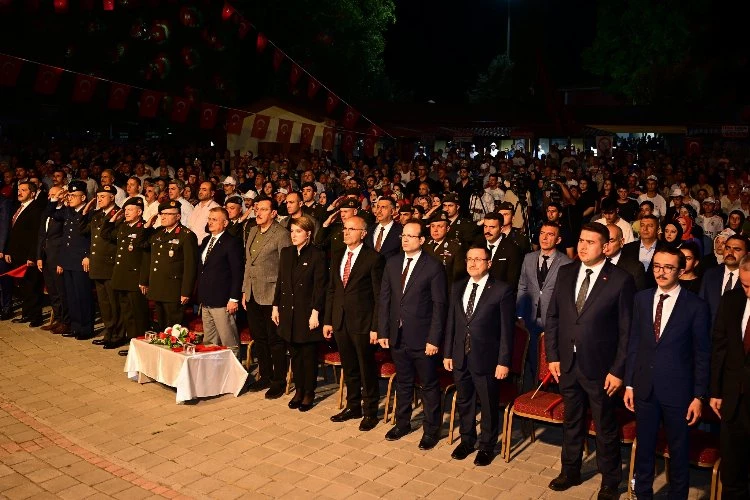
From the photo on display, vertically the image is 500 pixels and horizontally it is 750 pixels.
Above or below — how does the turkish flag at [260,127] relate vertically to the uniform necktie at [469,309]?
above

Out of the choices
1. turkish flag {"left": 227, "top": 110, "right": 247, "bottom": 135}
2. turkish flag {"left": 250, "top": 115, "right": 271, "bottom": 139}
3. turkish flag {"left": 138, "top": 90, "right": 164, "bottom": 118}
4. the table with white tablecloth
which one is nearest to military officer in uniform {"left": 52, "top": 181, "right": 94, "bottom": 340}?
the table with white tablecloth

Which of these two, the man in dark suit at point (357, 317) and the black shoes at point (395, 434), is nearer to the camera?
the black shoes at point (395, 434)

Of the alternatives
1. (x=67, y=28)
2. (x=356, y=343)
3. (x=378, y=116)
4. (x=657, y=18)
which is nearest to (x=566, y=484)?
(x=356, y=343)

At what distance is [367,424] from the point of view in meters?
8.02

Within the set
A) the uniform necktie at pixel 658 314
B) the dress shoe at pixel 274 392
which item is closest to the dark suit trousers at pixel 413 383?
the dress shoe at pixel 274 392

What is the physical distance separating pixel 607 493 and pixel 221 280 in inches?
203

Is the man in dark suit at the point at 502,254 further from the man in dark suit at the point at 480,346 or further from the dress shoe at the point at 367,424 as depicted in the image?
the dress shoe at the point at 367,424

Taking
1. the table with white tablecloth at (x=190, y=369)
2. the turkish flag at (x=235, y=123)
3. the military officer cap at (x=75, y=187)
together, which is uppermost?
the turkish flag at (x=235, y=123)

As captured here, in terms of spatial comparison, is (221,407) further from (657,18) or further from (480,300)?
(657,18)

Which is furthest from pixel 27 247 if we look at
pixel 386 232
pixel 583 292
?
pixel 583 292

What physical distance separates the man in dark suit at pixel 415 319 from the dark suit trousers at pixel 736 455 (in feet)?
8.77

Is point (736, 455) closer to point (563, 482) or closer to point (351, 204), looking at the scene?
point (563, 482)

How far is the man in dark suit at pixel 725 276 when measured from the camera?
24.1 feet

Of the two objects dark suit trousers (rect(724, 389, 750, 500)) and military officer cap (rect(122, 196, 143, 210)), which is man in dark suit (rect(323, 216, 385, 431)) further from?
military officer cap (rect(122, 196, 143, 210))
